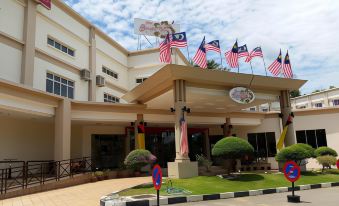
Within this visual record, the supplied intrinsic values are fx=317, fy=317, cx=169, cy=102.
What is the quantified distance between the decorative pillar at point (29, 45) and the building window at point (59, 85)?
196cm

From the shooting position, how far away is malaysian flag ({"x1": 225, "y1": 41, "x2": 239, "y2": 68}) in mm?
18672

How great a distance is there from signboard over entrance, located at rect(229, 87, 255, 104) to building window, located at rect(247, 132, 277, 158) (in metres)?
8.47

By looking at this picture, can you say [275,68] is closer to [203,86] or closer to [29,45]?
[203,86]

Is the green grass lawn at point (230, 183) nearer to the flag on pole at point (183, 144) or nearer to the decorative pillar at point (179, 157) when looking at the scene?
the decorative pillar at point (179, 157)

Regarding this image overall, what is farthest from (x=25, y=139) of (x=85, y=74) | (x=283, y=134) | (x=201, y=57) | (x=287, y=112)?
(x=287, y=112)

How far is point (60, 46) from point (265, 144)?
→ 17408 millimetres

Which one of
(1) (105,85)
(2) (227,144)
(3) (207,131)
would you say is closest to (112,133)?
(1) (105,85)

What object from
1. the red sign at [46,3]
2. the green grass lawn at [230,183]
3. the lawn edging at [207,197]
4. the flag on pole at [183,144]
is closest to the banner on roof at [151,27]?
the red sign at [46,3]

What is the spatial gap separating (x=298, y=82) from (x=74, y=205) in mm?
15162

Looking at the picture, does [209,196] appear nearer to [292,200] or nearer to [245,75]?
[292,200]

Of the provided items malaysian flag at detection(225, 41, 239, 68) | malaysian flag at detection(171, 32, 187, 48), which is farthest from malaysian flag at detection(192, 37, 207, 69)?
malaysian flag at detection(225, 41, 239, 68)

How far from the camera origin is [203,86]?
17.7 meters

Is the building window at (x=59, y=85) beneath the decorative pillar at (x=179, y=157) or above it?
above

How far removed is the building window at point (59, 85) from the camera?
20770 millimetres
